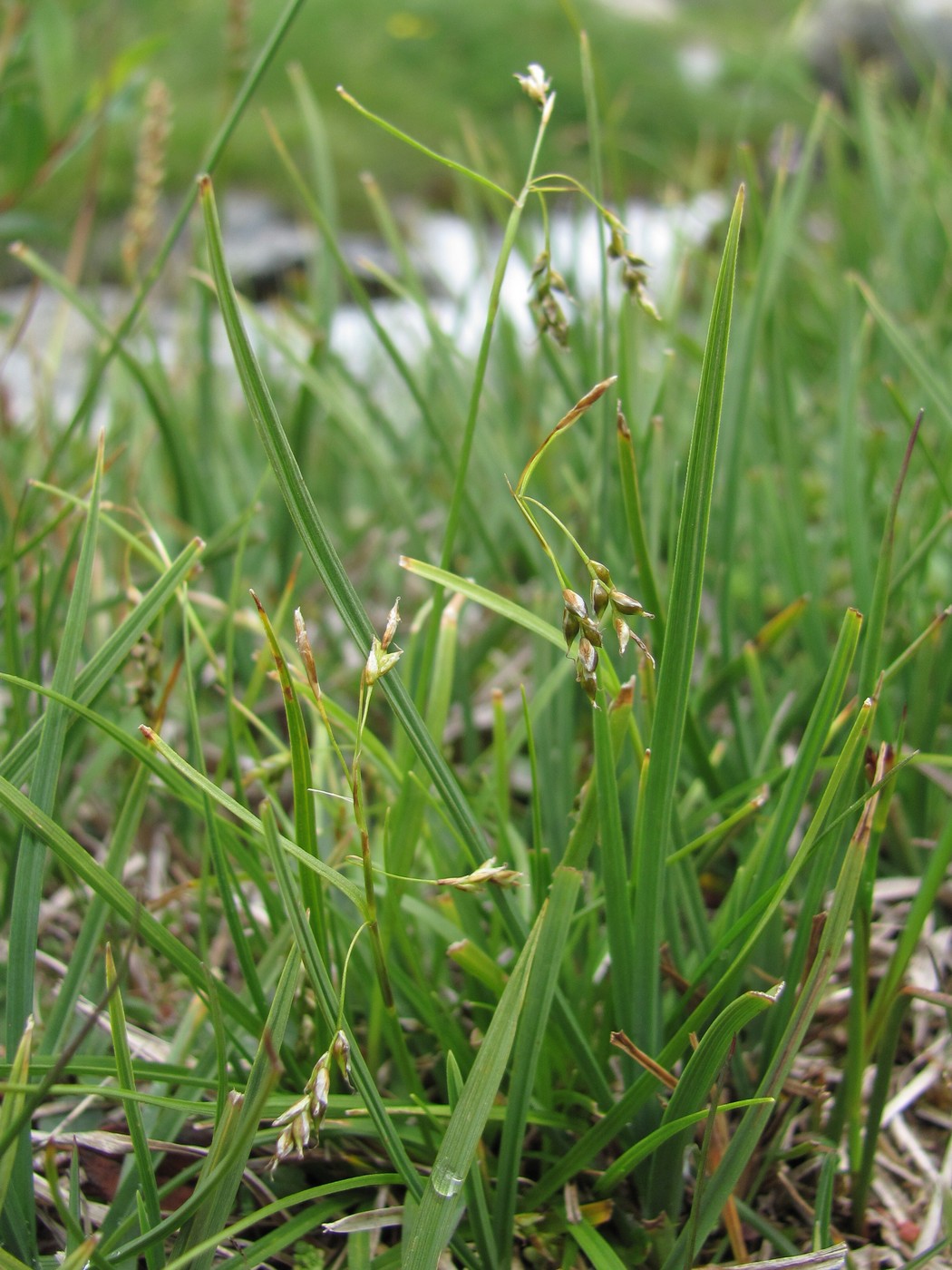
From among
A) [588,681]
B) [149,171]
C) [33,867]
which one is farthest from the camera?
[149,171]

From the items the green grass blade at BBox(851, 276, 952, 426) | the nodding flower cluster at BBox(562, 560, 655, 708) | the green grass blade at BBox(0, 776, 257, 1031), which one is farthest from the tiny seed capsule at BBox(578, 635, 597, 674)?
the green grass blade at BBox(851, 276, 952, 426)

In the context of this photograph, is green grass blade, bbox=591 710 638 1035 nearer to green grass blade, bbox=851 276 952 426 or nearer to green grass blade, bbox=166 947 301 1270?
green grass blade, bbox=166 947 301 1270

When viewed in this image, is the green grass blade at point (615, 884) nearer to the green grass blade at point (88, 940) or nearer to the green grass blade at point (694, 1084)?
the green grass blade at point (694, 1084)

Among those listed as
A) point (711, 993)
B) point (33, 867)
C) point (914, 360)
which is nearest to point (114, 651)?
point (33, 867)

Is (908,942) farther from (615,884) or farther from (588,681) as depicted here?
(588,681)

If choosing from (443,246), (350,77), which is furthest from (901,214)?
(350,77)

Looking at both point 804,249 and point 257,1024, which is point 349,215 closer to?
point 804,249
